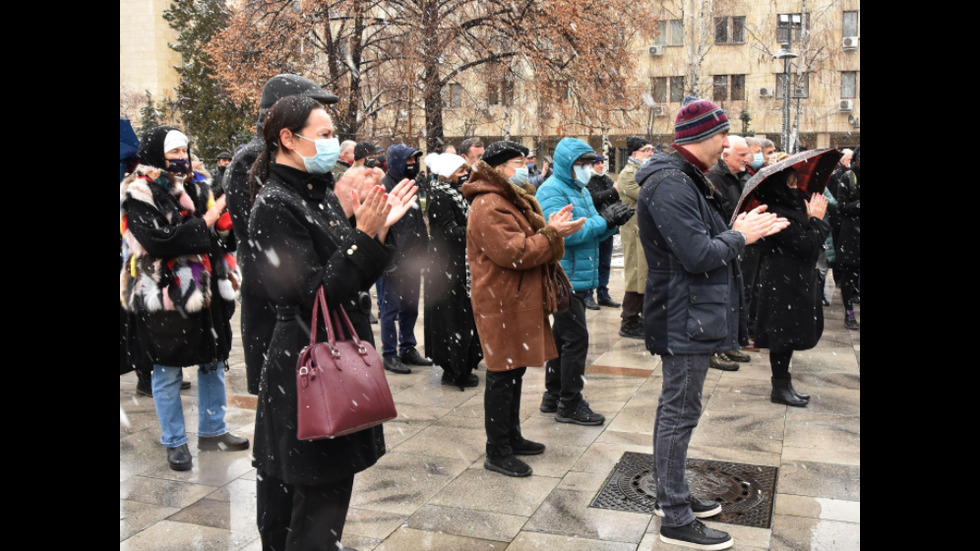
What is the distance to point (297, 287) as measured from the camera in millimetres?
2988

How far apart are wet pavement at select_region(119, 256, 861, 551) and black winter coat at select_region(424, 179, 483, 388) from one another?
11.4 inches

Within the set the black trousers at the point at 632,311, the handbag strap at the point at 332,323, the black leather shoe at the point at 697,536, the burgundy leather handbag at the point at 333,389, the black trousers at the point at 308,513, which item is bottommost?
the black leather shoe at the point at 697,536

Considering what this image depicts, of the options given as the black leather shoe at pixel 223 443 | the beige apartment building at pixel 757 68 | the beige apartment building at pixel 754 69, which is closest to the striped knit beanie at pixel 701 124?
the black leather shoe at pixel 223 443

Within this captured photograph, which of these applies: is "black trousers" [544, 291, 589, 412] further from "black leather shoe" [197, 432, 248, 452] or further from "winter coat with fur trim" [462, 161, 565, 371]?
"black leather shoe" [197, 432, 248, 452]

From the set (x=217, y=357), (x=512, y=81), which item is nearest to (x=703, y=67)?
(x=512, y=81)

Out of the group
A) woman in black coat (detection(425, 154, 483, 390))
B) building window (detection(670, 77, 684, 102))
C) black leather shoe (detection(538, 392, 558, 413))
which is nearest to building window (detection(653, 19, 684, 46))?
building window (detection(670, 77, 684, 102))

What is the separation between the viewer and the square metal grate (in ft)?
14.5

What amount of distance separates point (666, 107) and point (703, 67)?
9.80 feet

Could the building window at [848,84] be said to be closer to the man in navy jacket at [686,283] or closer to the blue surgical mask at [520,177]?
the blue surgical mask at [520,177]

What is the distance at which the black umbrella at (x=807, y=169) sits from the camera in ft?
18.4

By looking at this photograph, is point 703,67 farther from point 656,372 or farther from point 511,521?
point 511,521

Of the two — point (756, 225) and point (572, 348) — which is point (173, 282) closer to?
point (572, 348)

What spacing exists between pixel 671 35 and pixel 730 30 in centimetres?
307

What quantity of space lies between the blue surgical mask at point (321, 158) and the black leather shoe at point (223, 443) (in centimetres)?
302
